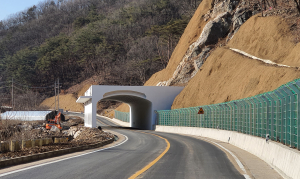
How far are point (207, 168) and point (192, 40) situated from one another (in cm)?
5370

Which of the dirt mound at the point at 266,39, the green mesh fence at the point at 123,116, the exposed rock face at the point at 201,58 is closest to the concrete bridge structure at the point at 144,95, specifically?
the exposed rock face at the point at 201,58

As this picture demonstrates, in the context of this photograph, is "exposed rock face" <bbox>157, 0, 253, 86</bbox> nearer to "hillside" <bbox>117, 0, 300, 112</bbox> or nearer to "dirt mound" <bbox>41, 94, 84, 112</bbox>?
"hillside" <bbox>117, 0, 300, 112</bbox>

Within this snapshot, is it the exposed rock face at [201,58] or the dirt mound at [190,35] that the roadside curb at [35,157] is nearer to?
the exposed rock face at [201,58]

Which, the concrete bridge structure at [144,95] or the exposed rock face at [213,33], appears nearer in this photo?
the concrete bridge structure at [144,95]

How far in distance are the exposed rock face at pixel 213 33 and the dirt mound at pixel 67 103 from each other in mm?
50449

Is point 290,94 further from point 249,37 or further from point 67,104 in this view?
point 67,104

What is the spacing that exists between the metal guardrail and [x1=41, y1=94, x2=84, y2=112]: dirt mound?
77.4 metres

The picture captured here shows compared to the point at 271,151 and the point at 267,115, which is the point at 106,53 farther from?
the point at 271,151

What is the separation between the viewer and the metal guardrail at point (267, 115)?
1002 cm

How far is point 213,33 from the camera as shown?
188 ft

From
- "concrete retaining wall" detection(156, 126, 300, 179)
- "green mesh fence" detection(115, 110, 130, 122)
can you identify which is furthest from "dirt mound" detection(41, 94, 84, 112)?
"concrete retaining wall" detection(156, 126, 300, 179)

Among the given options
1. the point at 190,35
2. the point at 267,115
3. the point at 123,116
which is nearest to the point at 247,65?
the point at 190,35

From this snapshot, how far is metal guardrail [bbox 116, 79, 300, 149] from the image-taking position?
10.0m

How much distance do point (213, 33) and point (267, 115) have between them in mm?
45286
